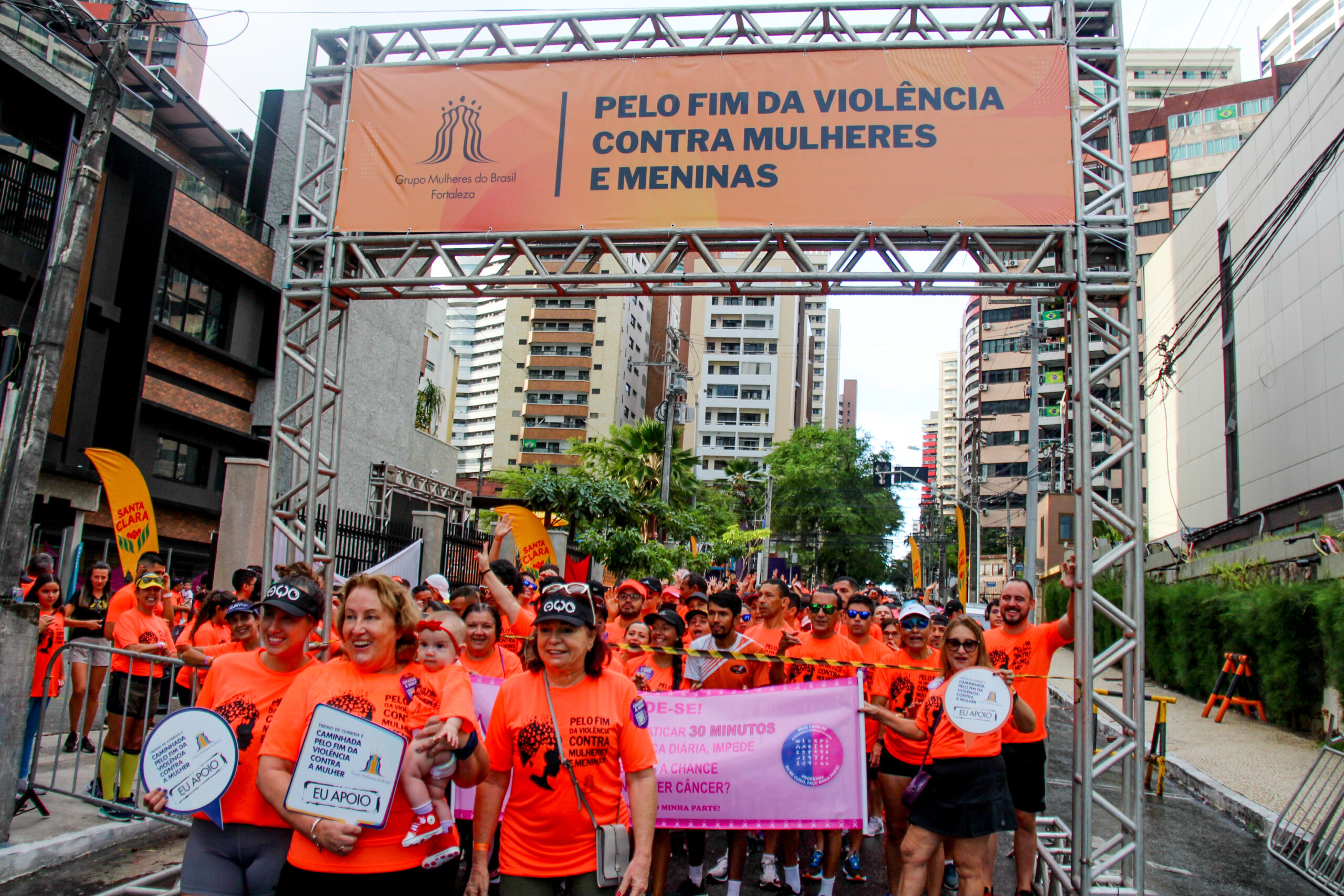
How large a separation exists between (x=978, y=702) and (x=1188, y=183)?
78588 mm

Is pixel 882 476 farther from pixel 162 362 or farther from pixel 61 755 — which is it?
pixel 61 755

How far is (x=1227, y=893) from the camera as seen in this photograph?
6.85 m

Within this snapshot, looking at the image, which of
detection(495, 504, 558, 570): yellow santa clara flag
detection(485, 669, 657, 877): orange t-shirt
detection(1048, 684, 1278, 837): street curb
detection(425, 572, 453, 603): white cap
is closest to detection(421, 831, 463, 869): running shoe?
detection(485, 669, 657, 877): orange t-shirt

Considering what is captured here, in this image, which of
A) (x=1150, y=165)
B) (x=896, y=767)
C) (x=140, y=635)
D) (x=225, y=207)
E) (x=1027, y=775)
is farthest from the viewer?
(x=1150, y=165)

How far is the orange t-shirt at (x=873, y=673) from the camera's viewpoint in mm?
6820

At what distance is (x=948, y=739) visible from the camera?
5.30m

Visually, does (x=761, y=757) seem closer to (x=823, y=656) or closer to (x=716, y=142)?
(x=823, y=656)

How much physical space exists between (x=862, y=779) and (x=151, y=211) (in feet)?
63.7

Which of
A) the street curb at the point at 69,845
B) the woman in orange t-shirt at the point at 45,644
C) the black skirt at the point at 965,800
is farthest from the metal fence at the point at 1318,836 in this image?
the woman in orange t-shirt at the point at 45,644

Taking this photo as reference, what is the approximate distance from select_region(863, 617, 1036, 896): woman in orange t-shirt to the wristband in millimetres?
2797

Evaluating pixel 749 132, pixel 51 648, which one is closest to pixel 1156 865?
pixel 749 132

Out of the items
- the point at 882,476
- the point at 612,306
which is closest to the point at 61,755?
the point at 882,476

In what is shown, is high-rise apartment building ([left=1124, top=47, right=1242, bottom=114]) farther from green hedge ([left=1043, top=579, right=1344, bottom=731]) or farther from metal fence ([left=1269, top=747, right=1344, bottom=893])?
metal fence ([left=1269, top=747, right=1344, bottom=893])

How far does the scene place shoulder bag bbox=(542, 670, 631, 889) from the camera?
142 inches
